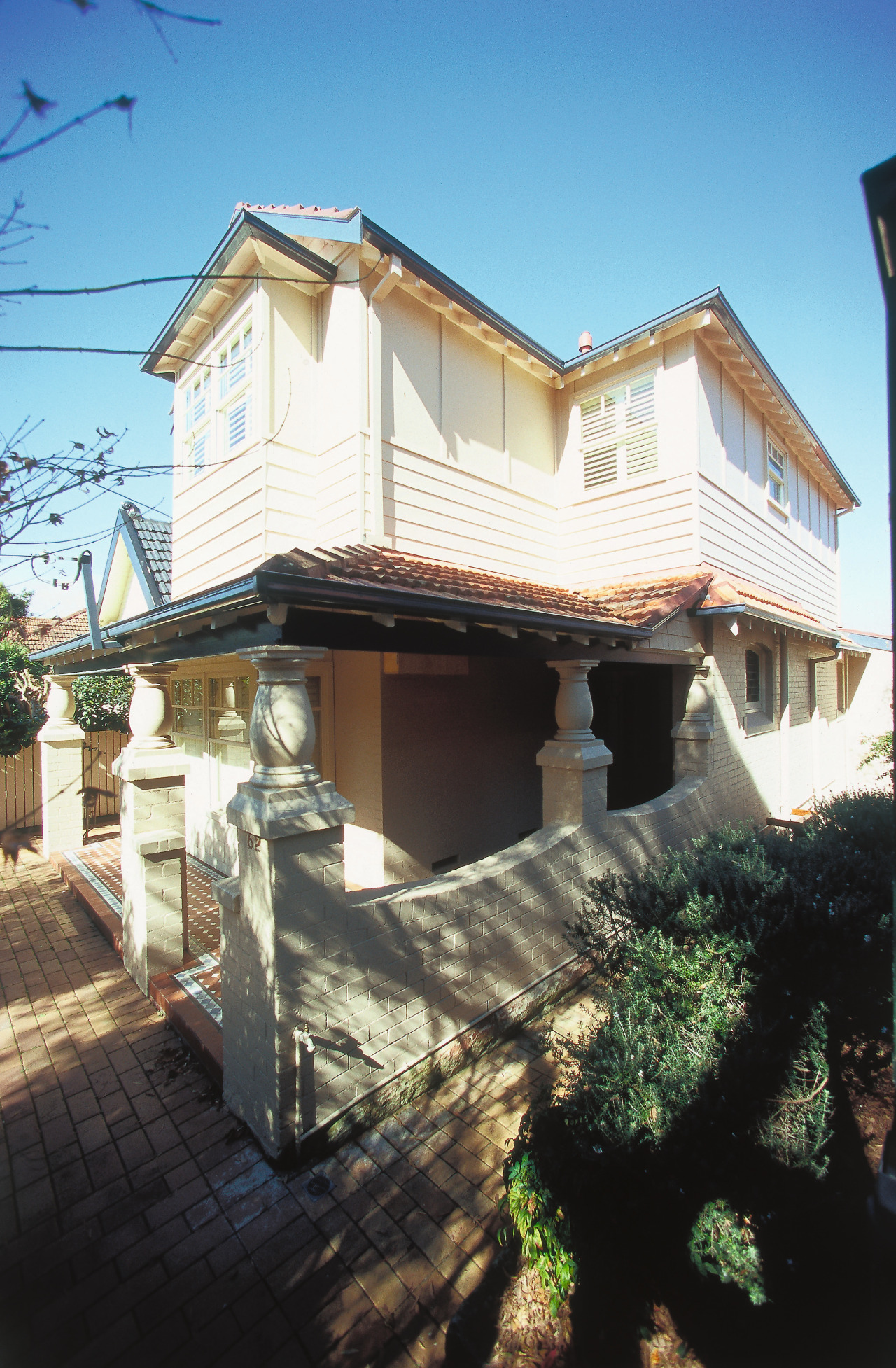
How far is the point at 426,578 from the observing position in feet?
13.6

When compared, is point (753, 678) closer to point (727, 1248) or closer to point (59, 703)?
point (727, 1248)

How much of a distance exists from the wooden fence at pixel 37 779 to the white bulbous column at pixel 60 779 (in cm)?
65

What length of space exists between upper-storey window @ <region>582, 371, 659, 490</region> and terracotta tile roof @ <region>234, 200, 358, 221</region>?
4185 mm

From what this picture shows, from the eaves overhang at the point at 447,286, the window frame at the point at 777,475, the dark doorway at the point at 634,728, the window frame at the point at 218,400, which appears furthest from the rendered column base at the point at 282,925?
the window frame at the point at 777,475

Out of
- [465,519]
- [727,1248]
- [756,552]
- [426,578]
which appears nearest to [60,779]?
[465,519]

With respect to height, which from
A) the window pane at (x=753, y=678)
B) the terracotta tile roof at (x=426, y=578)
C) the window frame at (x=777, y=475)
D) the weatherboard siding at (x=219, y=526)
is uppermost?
the window frame at (x=777, y=475)

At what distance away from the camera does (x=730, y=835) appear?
175 inches

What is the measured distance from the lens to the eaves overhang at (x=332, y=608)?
108 inches

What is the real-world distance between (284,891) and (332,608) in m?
1.47

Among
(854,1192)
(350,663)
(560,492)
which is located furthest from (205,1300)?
(560,492)

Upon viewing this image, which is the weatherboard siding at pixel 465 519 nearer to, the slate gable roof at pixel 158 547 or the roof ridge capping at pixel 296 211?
the roof ridge capping at pixel 296 211

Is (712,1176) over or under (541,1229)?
over

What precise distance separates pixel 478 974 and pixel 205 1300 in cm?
207

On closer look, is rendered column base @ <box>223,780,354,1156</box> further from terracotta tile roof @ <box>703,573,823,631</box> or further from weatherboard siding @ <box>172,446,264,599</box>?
terracotta tile roof @ <box>703,573,823,631</box>
